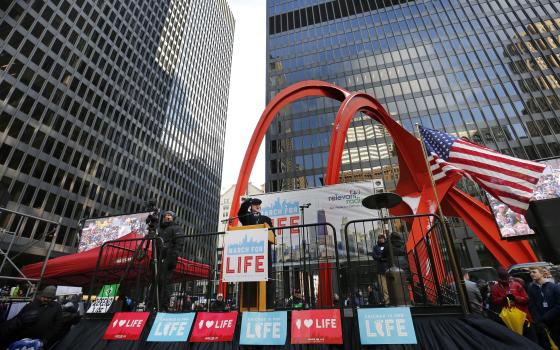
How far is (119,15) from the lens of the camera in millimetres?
59469

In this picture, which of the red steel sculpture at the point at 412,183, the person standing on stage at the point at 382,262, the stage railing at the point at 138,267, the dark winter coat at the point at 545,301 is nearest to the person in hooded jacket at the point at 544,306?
the dark winter coat at the point at 545,301

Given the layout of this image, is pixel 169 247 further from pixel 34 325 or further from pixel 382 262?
pixel 382 262

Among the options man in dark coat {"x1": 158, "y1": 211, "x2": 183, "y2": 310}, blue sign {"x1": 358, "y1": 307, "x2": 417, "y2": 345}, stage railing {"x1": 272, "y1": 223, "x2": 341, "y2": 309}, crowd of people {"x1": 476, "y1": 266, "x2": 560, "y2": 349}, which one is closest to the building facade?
stage railing {"x1": 272, "y1": 223, "x2": 341, "y2": 309}

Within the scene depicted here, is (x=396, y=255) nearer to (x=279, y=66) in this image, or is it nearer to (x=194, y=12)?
(x=279, y=66)

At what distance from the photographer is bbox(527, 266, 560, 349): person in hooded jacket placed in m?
5.63

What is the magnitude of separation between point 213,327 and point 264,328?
0.94 m

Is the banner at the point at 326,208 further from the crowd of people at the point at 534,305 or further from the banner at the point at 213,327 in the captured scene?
the banner at the point at 213,327

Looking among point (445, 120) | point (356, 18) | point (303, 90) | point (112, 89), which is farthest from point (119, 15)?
point (445, 120)

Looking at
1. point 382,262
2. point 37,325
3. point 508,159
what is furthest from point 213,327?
point 508,159

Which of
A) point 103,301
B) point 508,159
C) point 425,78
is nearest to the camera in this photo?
point 508,159

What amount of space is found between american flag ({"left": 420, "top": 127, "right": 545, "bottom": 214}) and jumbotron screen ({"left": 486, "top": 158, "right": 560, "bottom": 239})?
5.87 feet

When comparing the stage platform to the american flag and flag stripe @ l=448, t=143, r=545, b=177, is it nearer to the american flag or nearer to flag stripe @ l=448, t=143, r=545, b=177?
the american flag

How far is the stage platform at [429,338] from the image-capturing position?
389 cm

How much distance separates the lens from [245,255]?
5.41 metres
